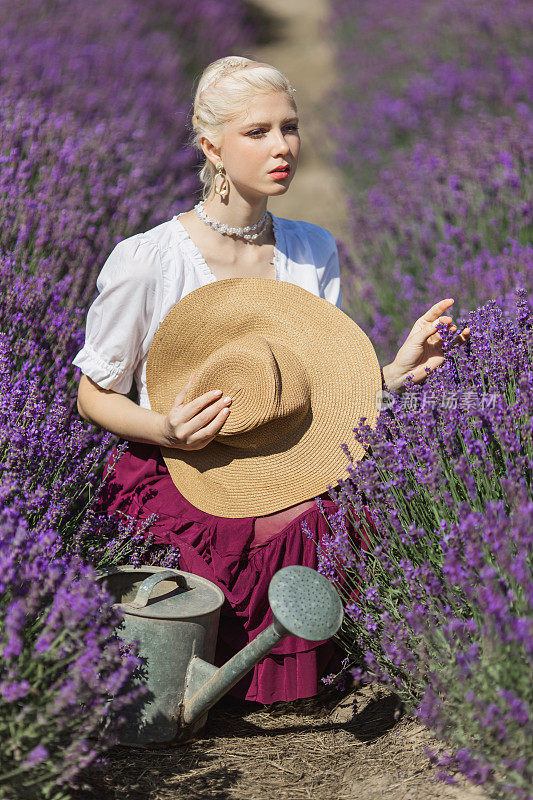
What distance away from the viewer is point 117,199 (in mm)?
4449

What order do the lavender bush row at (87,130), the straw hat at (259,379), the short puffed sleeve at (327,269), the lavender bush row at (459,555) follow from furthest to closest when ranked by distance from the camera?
the lavender bush row at (87,130), the short puffed sleeve at (327,269), the straw hat at (259,379), the lavender bush row at (459,555)

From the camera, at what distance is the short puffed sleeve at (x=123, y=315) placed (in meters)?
2.47

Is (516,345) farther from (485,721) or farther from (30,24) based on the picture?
(30,24)

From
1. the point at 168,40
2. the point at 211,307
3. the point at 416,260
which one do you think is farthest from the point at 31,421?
the point at 168,40

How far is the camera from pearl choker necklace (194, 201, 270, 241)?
2613 mm

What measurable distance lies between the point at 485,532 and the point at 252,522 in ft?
2.73

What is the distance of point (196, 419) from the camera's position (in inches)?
86.3

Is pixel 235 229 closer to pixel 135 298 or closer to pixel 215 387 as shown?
pixel 135 298

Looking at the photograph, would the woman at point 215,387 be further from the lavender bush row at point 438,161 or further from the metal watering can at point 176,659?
the lavender bush row at point 438,161

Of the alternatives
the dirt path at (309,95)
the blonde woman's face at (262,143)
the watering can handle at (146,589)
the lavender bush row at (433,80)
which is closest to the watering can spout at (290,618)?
the watering can handle at (146,589)

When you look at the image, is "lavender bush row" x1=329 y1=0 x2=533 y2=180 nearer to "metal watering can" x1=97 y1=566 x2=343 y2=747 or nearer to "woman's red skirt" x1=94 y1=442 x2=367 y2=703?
"woman's red skirt" x1=94 y1=442 x2=367 y2=703

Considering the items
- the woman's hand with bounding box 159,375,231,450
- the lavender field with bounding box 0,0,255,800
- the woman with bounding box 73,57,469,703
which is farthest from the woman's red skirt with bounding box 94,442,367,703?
the woman's hand with bounding box 159,375,231,450

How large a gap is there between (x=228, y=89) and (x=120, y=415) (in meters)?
0.98

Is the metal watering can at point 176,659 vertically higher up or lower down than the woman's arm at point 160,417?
lower down
